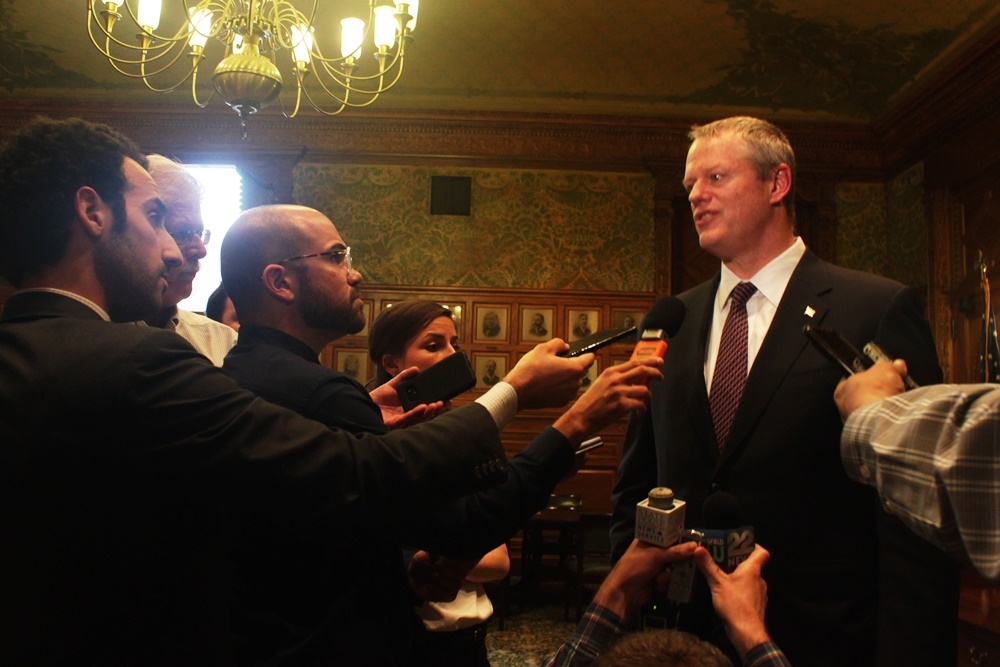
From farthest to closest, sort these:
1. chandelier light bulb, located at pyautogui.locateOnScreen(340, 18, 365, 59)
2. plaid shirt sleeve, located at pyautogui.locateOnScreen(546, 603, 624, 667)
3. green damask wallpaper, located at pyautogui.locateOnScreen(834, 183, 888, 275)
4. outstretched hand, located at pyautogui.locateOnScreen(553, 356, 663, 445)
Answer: green damask wallpaper, located at pyautogui.locateOnScreen(834, 183, 888, 275) < chandelier light bulb, located at pyautogui.locateOnScreen(340, 18, 365, 59) < outstretched hand, located at pyautogui.locateOnScreen(553, 356, 663, 445) < plaid shirt sleeve, located at pyautogui.locateOnScreen(546, 603, 624, 667)

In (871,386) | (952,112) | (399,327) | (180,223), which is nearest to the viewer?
(871,386)

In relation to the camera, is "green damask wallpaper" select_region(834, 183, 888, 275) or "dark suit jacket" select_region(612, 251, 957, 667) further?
"green damask wallpaper" select_region(834, 183, 888, 275)

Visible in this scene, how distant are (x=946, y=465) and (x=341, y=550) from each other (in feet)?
3.07

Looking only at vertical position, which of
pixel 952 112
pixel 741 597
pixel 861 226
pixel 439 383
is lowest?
pixel 741 597

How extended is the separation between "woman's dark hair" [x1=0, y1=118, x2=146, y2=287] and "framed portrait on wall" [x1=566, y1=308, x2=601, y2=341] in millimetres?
6386

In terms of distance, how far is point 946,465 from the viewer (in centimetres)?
77

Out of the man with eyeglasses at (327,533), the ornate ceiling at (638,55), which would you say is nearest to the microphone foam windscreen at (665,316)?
the man with eyeglasses at (327,533)

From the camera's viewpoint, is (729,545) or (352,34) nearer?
(729,545)

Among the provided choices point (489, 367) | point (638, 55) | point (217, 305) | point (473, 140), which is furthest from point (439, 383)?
point (473, 140)

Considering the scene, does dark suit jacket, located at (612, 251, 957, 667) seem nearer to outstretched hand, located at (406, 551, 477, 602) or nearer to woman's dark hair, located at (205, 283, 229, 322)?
outstretched hand, located at (406, 551, 477, 602)

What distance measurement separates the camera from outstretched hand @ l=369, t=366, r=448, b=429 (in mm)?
1727

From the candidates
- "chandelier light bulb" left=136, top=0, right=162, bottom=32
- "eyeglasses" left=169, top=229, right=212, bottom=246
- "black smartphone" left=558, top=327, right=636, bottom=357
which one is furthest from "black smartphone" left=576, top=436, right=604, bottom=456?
"chandelier light bulb" left=136, top=0, right=162, bottom=32

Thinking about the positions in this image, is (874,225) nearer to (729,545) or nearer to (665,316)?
(665,316)

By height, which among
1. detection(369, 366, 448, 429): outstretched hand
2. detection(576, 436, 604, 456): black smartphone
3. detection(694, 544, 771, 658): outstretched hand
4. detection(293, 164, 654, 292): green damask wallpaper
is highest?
detection(293, 164, 654, 292): green damask wallpaper
